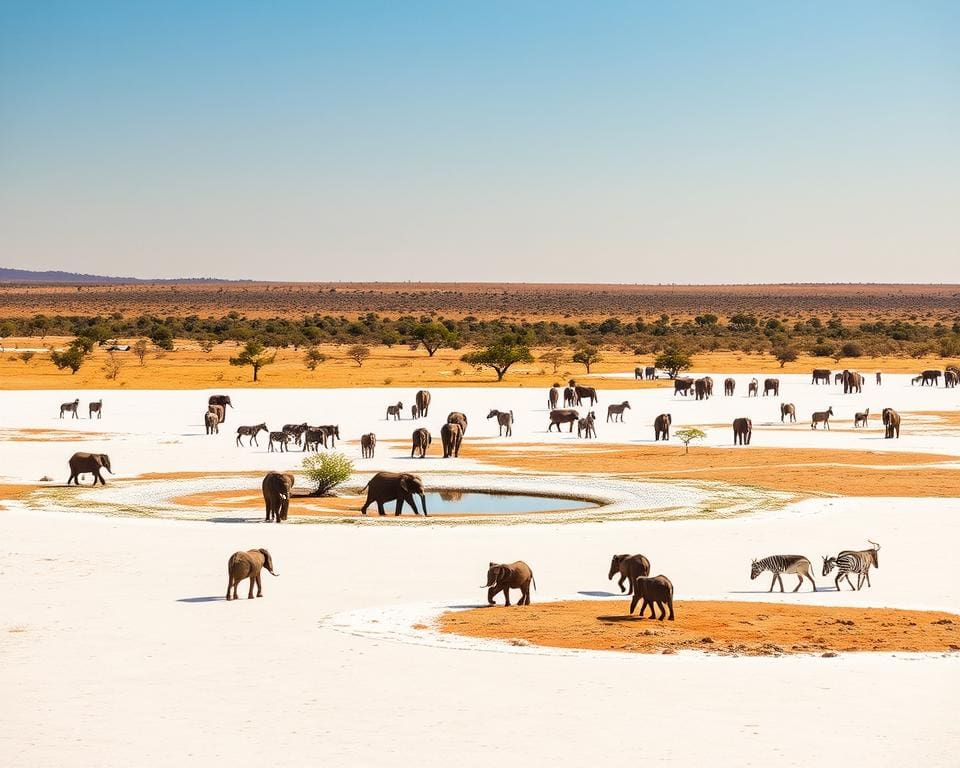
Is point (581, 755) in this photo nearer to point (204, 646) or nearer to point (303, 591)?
point (204, 646)

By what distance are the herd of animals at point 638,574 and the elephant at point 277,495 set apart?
269 inches

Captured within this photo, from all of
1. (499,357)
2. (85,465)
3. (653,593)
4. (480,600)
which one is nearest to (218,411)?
(85,465)

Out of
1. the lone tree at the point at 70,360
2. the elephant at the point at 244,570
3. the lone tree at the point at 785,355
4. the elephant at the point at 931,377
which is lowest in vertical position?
the elephant at the point at 244,570

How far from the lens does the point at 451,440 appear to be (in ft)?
140

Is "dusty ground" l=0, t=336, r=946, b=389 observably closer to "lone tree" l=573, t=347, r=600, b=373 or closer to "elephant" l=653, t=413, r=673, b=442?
"lone tree" l=573, t=347, r=600, b=373

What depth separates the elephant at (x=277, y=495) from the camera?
29.4 metres

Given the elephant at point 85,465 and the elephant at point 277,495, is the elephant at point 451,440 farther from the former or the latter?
the elephant at point 277,495

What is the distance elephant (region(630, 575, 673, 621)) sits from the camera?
19766 millimetres

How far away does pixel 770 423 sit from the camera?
56594 millimetres

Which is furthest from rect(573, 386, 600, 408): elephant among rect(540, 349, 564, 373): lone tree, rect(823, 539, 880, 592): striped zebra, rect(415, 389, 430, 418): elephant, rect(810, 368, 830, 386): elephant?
rect(823, 539, 880, 592): striped zebra

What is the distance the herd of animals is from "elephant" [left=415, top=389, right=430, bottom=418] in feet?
107

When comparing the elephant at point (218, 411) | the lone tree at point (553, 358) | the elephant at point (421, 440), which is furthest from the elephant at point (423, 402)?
the lone tree at point (553, 358)

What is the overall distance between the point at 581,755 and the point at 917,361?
9080 cm

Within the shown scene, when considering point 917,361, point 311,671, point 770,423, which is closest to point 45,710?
point 311,671
